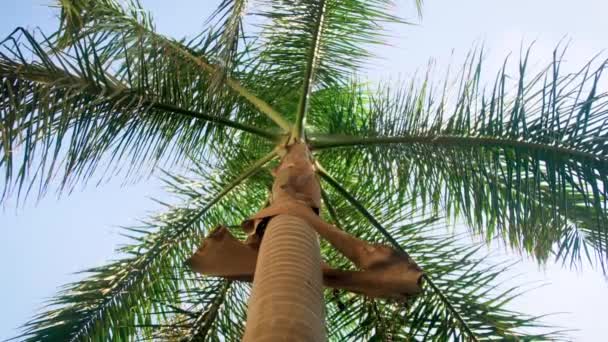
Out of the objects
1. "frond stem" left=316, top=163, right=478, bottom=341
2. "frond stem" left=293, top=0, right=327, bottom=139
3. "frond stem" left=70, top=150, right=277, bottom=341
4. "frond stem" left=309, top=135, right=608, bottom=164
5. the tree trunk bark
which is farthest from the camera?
"frond stem" left=293, top=0, right=327, bottom=139

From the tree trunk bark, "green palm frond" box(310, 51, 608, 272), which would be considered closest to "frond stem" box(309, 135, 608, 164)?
"green palm frond" box(310, 51, 608, 272)

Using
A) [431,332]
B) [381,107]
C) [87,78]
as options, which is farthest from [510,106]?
[87,78]

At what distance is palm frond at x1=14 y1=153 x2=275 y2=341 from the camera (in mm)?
4801

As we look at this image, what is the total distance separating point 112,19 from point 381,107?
2749mm

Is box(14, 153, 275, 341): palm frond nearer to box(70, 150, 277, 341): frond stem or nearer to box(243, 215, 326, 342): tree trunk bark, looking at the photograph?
box(70, 150, 277, 341): frond stem

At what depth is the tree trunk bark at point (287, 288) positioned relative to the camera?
2771 millimetres

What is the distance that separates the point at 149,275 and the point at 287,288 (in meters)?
2.60

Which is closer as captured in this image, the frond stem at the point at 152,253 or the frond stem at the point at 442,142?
the frond stem at the point at 442,142

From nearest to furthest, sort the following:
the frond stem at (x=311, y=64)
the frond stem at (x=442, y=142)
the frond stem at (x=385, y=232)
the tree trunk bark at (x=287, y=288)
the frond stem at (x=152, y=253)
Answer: the tree trunk bark at (x=287, y=288) < the frond stem at (x=442, y=142) < the frond stem at (x=385, y=232) < the frond stem at (x=152, y=253) < the frond stem at (x=311, y=64)

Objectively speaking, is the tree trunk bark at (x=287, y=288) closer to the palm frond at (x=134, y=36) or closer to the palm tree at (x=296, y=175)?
the palm tree at (x=296, y=175)

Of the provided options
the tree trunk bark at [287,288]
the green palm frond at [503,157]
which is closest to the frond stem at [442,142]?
the green palm frond at [503,157]

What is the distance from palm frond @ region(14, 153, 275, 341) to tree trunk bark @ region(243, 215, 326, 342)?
151 cm

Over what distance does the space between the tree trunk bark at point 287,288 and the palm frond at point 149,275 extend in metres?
1.51

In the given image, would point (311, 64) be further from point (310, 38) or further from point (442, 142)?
point (442, 142)
